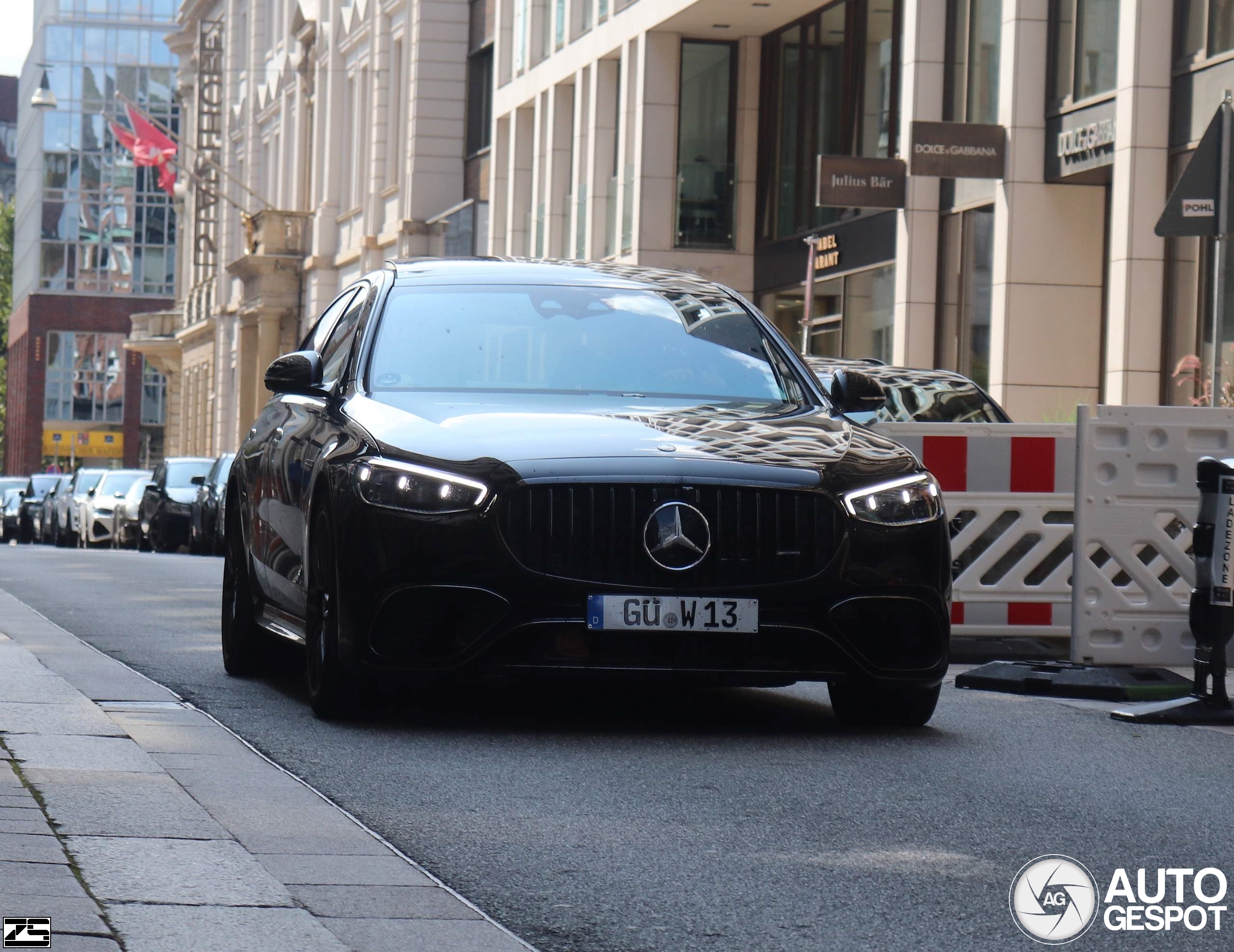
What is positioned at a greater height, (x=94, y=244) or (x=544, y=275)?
(x=94, y=244)

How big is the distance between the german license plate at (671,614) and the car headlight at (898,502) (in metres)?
0.47

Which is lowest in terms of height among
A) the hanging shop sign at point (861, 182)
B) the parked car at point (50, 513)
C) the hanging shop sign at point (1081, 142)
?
the parked car at point (50, 513)

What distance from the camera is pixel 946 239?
84.5 ft

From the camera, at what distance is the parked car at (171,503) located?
35.9m

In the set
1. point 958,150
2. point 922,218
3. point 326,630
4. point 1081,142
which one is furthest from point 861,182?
point 326,630

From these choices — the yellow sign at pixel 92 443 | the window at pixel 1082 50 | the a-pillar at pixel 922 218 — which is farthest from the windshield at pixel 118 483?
the yellow sign at pixel 92 443

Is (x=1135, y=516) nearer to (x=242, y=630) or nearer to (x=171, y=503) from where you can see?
(x=242, y=630)

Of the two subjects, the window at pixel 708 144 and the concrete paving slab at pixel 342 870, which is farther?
the window at pixel 708 144

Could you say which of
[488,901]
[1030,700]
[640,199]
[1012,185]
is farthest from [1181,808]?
[640,199]

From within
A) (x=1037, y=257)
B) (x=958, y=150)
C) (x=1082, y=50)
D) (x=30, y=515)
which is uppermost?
(x=1082, y=50)

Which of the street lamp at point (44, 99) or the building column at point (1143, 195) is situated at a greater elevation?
the street lamp at point (44, 99)

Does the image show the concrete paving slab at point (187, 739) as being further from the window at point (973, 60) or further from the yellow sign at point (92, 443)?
the yellow sign at point (92, 443)

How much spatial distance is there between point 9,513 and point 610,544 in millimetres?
52571

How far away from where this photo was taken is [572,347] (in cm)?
853
